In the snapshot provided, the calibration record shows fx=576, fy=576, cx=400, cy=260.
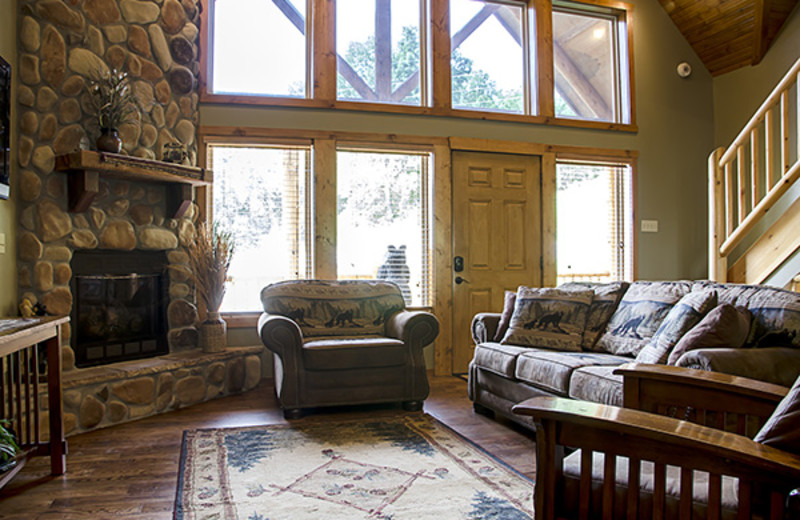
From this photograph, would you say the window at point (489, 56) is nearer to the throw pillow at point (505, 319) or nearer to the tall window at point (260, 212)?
the tall window at point (260, 212)

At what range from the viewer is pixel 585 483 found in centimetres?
142

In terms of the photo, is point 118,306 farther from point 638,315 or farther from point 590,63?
point 590,63

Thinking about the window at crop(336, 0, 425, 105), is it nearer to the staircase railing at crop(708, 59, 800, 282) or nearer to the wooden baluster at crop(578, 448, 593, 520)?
the staircase railing at crop(708, 59, 800, 282)

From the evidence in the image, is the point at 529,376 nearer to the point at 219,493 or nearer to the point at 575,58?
the point at 219,493

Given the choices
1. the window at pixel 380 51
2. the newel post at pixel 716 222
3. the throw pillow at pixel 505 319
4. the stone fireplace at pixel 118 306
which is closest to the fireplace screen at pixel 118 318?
the stone fireplace at pixel 118 306

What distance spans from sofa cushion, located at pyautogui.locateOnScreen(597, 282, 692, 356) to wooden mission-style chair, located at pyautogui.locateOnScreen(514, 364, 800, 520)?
55.3 inches

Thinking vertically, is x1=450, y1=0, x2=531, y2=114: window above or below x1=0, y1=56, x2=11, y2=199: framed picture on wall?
above

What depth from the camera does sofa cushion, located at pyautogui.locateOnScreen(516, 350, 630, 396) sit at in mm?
2938

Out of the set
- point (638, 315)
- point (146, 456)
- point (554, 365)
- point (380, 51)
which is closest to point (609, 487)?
point (554, 365)

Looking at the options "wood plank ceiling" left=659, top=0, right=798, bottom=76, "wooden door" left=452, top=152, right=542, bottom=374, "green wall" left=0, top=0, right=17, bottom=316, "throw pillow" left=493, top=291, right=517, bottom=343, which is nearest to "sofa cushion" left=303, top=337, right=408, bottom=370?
"throw pillow" left=493, top=291, right=517, bottom=343

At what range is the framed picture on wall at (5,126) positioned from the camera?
10.5 ft

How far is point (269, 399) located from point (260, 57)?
2.87 meters

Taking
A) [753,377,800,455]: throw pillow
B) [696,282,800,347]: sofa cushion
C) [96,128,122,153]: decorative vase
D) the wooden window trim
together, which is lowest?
[753,377,800,455]: throw pillow

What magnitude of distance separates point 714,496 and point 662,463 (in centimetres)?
12
